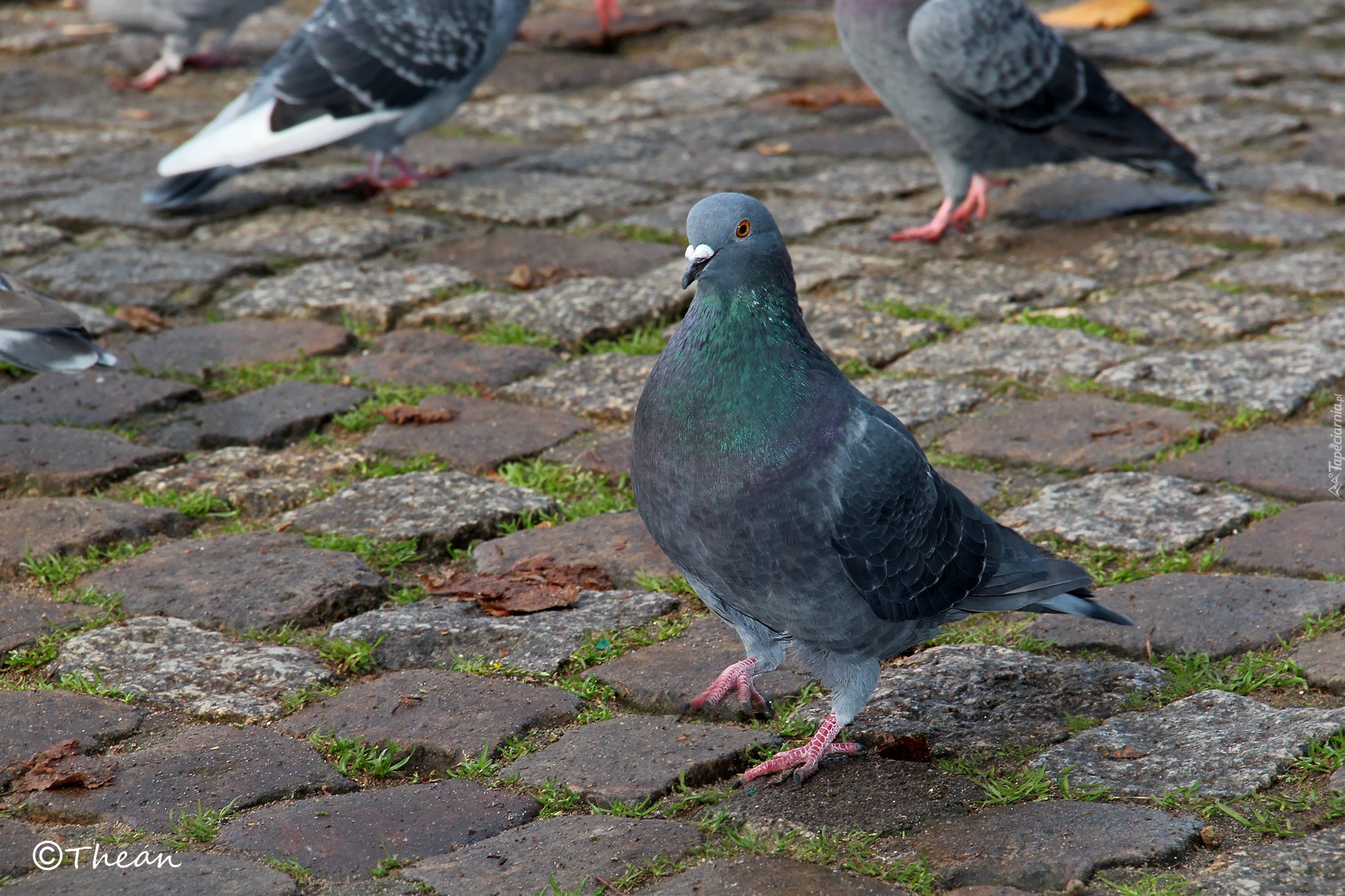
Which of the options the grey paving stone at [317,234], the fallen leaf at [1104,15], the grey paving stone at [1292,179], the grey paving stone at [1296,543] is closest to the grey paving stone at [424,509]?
the grey paving stone at [1296,543]

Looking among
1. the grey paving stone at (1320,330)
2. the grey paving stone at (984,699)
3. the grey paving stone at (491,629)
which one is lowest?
the grey paving stone at (984,699)


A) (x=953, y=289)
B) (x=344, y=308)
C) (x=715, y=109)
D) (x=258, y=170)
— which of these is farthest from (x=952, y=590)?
(x=715, y=109)

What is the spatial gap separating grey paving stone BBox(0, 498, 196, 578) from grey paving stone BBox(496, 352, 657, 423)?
1.04 metres

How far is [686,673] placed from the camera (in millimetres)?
2480

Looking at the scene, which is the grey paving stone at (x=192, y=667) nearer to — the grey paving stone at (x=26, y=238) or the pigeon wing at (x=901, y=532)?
the pigeon wing at (x=901, y=532)

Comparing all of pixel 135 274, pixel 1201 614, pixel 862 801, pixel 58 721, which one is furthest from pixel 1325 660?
pixel 135 274

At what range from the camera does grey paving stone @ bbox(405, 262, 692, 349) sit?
13.5 ft

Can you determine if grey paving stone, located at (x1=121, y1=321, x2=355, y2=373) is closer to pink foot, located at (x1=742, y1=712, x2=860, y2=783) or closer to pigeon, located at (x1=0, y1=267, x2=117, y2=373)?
pigeon, located at (x1=0, y1=267, x2=117, y2=373)

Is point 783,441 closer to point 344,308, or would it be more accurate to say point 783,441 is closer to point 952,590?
point 952,590

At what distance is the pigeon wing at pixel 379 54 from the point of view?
18.0 feet

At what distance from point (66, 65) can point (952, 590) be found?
23.6 ft

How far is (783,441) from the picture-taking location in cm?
213

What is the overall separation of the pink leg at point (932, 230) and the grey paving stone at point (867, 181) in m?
0.48

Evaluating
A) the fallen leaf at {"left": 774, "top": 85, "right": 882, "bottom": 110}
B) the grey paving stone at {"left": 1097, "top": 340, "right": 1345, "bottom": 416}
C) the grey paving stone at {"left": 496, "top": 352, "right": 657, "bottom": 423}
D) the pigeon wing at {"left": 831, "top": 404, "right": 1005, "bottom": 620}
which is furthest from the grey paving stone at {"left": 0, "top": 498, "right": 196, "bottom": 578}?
the fallen leaf at {"left": 774, "top": 85, "right": 882, "bottom": 110}
